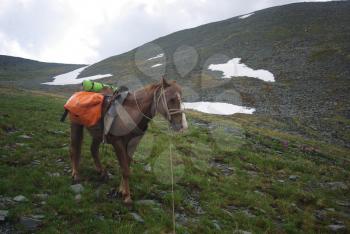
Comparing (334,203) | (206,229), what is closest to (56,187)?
(206,229)

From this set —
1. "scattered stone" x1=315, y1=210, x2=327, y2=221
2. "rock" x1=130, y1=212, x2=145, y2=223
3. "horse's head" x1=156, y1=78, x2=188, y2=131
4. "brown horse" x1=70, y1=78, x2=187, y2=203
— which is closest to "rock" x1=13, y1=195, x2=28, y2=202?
"brown horse" x1=70, y1=78, x2=187, y2=203

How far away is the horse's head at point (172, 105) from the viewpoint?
7.21 m

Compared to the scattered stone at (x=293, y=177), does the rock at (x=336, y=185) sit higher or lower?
lower

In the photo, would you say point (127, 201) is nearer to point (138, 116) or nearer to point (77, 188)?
point (77, 188)

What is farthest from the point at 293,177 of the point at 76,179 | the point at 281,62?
the point at 281,62

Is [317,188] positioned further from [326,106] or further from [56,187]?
[326,106]

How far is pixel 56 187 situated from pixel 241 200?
18.5 feet

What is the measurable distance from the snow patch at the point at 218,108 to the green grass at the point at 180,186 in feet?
61.3

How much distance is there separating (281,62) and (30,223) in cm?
6002

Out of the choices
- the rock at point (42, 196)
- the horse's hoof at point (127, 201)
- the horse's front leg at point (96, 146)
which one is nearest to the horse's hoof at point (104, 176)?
the horse's front leg at point (96, 146)

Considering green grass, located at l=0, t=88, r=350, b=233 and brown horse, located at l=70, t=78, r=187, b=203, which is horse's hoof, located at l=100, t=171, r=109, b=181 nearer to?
green grass, located at l=0, t=88, r=350, b=233

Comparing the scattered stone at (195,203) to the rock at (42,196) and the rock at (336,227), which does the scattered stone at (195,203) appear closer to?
the rock at (336,227)

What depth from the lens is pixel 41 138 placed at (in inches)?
502

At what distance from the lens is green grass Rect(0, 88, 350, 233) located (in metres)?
7.14
